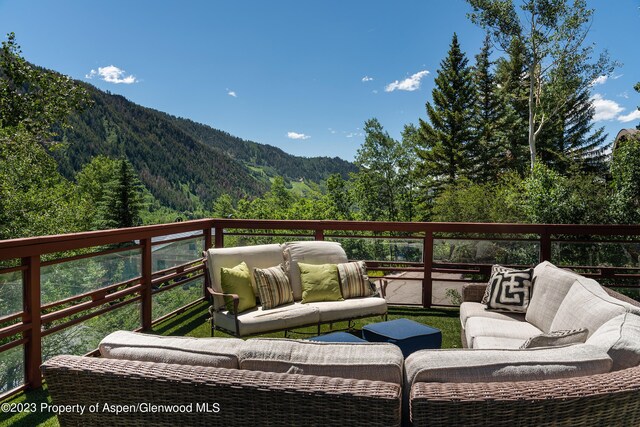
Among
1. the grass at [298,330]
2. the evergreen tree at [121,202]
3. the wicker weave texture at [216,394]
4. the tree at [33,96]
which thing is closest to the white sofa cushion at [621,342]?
the wicker weave texture at [216,394]

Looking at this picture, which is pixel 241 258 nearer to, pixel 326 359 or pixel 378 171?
pixel 326 359

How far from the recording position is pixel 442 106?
791 inches

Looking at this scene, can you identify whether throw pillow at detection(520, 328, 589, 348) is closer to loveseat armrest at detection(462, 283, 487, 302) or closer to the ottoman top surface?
the ottoman top surface

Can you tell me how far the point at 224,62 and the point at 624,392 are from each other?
39.8m

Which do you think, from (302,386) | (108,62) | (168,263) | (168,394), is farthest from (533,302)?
(108,62)

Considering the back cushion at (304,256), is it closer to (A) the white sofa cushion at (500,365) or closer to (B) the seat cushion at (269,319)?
(B) the seat cushion at (269,319)

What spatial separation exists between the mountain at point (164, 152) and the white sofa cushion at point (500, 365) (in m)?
40.7

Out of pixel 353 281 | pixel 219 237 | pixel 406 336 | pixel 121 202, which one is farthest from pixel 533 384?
pixel 121 202

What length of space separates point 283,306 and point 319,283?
441 mm

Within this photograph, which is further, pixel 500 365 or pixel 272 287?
pixel 272 287

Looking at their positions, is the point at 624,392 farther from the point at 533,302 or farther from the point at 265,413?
the point at 533,302

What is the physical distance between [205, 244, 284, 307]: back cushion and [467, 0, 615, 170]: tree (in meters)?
13.1

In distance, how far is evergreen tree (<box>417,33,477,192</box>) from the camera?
1961cm

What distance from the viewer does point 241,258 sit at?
431cm
